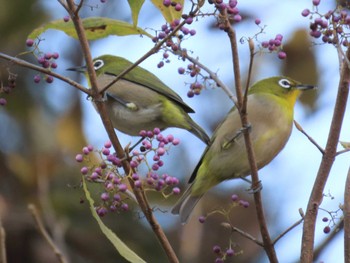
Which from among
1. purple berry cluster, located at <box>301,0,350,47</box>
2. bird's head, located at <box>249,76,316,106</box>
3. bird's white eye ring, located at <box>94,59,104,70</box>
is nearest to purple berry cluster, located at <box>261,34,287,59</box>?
purple berry cluster, located at <box>301,0,350,47</box>

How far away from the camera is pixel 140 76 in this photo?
432 cm

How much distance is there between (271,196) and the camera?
5.67 metres

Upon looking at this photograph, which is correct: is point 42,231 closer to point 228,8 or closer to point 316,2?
point 228,8

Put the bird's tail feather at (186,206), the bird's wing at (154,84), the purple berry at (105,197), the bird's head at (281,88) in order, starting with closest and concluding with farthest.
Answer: the purple berry at (105,197) → the bird's tail feather at (186,206) → the bird's wing at (154,84) → the bird's head at (281,88)

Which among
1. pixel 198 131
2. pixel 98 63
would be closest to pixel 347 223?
pixel 198 131

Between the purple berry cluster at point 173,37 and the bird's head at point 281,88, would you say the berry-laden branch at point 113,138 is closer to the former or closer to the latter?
the purple berry cluster at point 173,37

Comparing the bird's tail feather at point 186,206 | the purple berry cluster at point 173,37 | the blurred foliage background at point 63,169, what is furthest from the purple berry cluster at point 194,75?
the blurred foliage background at point 63,169

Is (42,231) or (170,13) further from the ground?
(170,13)

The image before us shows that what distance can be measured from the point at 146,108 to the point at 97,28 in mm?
1170

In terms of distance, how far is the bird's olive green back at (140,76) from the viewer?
4.13 meters

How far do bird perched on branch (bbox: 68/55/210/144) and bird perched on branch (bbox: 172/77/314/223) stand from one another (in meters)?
0.13

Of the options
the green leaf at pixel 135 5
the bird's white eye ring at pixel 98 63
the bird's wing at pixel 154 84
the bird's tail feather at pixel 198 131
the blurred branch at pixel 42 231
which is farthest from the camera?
the bird's white eye ring at pixel 98 63

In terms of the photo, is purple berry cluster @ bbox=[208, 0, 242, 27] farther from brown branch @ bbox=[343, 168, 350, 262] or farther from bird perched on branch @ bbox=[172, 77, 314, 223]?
bird perched on branch @ bbox=[172, 77, 314, 223]

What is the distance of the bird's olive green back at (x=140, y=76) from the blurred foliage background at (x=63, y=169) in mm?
1145
